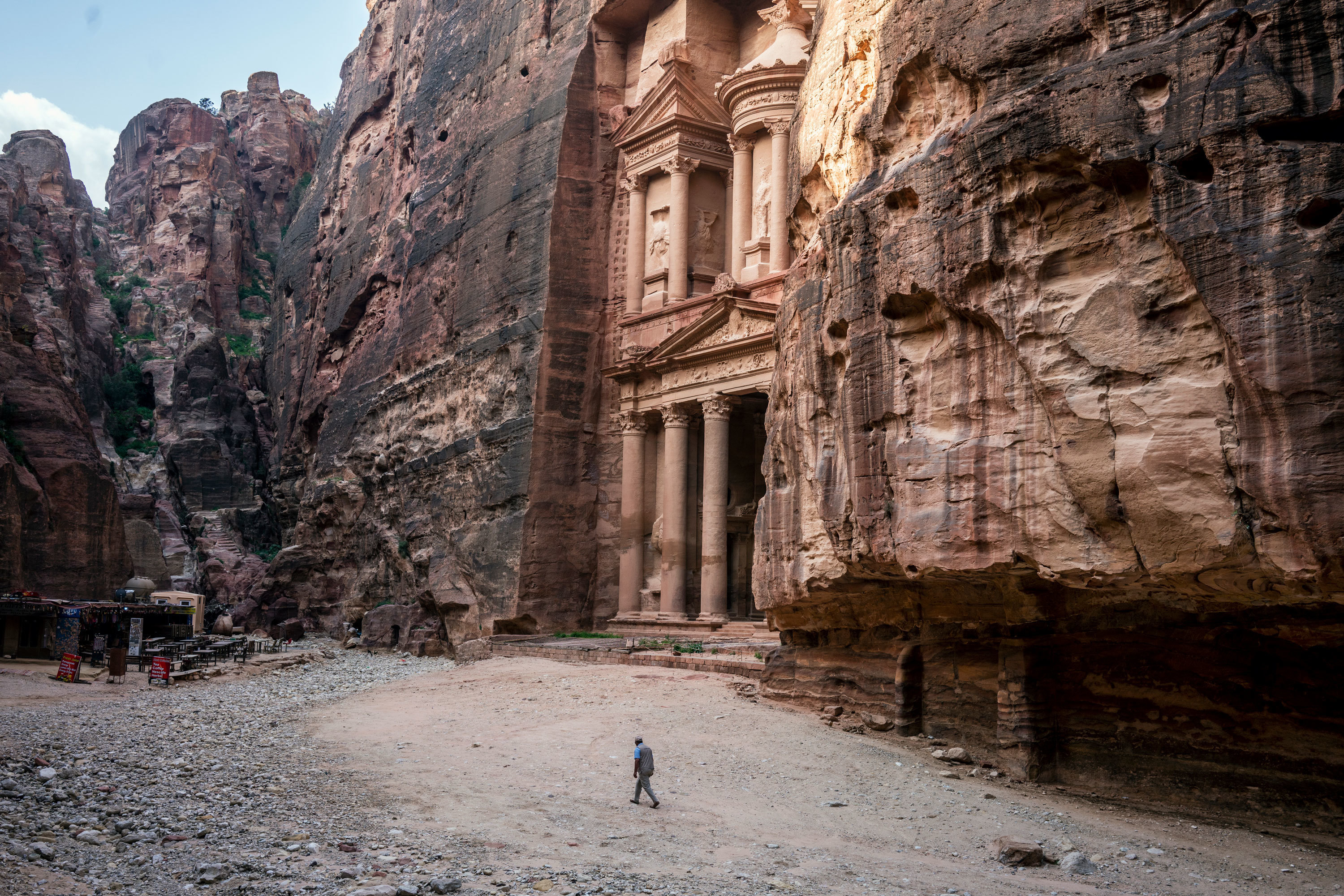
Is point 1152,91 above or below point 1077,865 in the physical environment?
above

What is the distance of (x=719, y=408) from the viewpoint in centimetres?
3108

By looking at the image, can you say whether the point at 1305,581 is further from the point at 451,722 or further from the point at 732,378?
the point at 732,378

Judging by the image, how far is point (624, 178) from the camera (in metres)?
35.9

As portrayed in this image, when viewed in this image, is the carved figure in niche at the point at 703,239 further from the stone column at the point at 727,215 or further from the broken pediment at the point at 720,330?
the broken pediment at the point at 720,330

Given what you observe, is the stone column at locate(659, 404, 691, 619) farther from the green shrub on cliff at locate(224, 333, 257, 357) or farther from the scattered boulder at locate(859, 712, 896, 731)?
the green shrub on cliff at locate(224, 333, 257, 357)

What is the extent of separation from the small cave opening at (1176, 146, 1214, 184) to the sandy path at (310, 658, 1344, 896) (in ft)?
19.5

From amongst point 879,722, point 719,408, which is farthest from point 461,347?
point 879,722

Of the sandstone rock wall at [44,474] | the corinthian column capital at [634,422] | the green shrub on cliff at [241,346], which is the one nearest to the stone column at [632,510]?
the corinthian column capital at [634,422]

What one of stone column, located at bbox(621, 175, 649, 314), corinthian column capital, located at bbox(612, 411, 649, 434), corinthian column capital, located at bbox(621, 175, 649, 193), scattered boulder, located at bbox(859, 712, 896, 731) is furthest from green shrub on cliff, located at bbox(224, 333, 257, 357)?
scattered boulder, located at bbox(859, 712, 896, 731)

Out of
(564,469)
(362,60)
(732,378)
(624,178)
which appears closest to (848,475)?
(732,378)

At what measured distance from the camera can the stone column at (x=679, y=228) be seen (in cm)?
3391

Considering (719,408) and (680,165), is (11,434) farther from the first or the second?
(680,165)

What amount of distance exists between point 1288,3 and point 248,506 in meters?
63.4

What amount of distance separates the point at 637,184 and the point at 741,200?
4.22 metres
